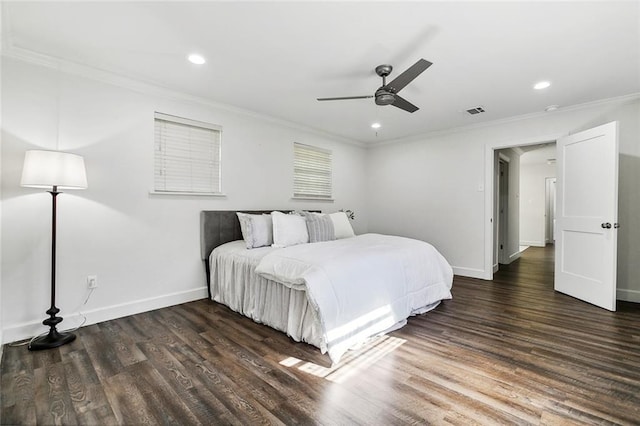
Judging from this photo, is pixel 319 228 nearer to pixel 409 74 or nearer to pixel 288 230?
pixel 288 230

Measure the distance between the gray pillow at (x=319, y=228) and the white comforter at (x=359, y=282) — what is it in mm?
522

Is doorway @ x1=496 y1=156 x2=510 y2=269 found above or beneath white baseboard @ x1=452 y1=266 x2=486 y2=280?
above

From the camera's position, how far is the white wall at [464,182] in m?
3.42

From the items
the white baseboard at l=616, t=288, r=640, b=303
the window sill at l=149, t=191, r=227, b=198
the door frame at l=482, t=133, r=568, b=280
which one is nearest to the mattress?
the window sill at l=149, t=191, r=227, b=198

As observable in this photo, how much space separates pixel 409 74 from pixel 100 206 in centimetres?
304

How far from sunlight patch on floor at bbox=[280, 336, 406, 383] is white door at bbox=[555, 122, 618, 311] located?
2.56m

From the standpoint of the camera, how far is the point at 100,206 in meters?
2.76

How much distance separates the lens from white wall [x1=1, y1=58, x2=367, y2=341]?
237 cm

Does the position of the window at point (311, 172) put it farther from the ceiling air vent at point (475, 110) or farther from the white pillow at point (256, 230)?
the ceiling air vent at point (475, 110)

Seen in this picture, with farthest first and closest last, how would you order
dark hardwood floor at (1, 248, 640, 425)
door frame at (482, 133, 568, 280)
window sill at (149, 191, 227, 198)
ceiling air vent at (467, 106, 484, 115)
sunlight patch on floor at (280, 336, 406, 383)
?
door frame at (482, 133, 568, 280) → ceiling air vent at (467, 106, 484, 115) → window sill at (149, 191, 227, 198) → sunlight patch on floor at (280, 336, 406, 383) → dark hardwood floor at (1, 248, 640, 425)

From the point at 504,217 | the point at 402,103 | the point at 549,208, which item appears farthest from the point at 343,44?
the point at 549,208

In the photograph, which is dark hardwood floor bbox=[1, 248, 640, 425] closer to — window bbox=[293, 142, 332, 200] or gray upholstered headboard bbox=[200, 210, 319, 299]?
gray upholstered headboard bbox=[200, 210, 319, 299]

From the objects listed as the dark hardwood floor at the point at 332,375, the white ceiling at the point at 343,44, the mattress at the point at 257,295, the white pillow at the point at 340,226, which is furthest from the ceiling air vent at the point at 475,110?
the mattress at the point at 257,295

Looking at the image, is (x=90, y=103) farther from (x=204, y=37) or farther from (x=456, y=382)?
(x=456, y=382)
